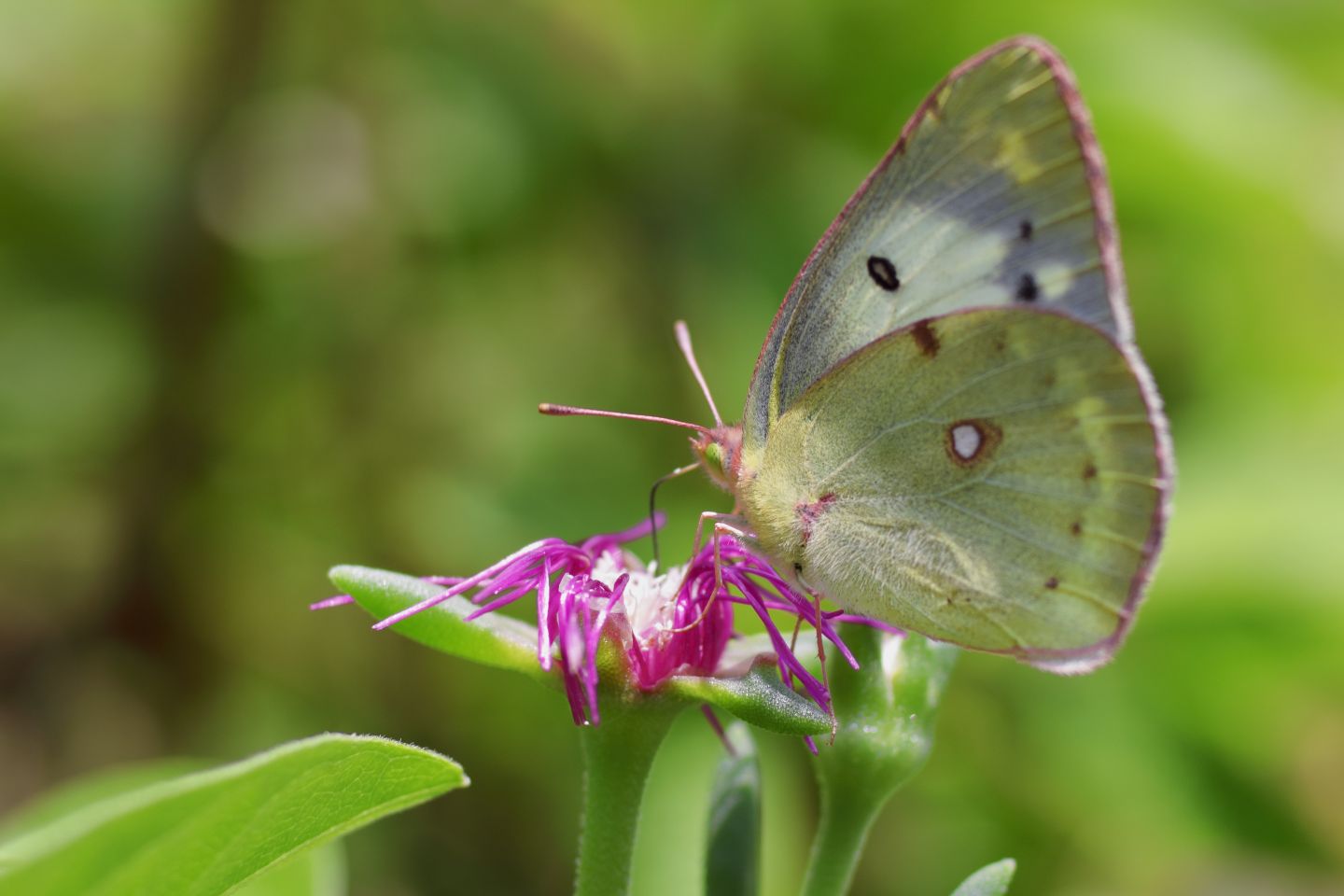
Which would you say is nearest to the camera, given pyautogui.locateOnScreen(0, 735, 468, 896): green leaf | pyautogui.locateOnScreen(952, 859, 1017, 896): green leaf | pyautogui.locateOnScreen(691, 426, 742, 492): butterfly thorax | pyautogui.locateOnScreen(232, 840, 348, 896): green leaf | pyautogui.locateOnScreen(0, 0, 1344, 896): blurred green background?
Result: pyautogui.locateOnScreen(0, 735, 468, 896): green leaf

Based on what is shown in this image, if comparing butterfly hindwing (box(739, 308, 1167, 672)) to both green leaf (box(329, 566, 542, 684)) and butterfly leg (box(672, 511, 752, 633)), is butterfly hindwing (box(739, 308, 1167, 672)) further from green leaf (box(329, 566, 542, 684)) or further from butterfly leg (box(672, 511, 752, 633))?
green leaf (box(329, 566, 542, 684))

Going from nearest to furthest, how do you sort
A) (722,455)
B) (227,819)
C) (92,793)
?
(227,819)
(722,455)
(92,793)

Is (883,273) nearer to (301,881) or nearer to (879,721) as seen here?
(879,721)

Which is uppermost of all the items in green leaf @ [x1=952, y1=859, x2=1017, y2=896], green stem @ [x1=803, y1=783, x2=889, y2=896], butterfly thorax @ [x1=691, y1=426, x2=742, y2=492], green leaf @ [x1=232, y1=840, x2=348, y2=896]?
butterfly thorax @ [x1=691, y1=426, x2=742, y2=492]

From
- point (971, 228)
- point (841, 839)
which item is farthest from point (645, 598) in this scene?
point (971, 228)

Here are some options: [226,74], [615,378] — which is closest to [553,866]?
[615,378]

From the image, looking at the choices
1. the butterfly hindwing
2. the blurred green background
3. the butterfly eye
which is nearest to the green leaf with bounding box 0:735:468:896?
the butterfly hindwing

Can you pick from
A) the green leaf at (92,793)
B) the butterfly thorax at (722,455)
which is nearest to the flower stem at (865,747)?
the butterfly thorax at (722,455)
